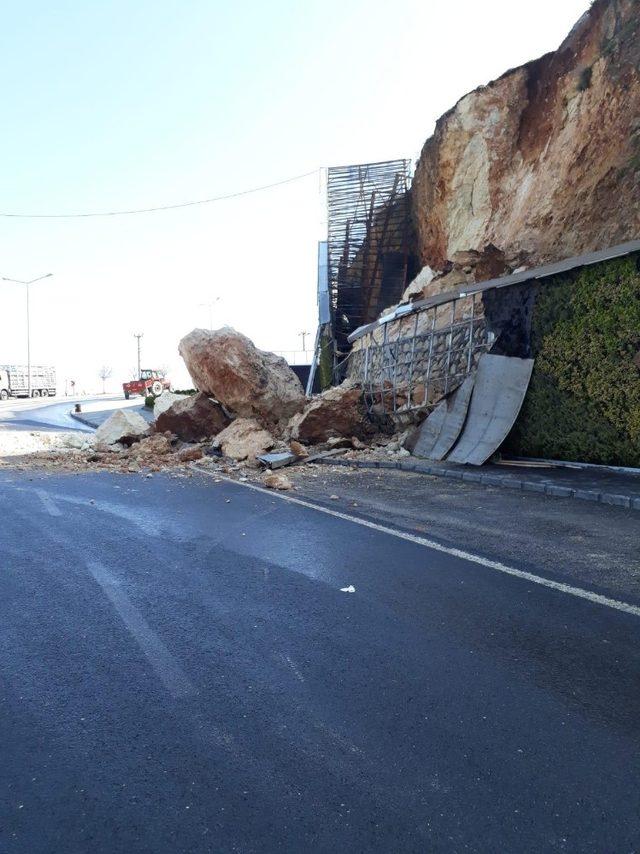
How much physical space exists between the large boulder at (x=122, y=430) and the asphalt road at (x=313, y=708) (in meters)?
11.3

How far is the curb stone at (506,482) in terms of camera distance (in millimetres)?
7746

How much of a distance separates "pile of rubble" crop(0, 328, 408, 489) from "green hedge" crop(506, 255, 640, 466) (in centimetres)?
317

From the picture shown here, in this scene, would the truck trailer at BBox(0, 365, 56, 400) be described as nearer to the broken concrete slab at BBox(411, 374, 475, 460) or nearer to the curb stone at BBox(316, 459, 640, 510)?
the curb stone at BBox(316, 459, 640, 510)

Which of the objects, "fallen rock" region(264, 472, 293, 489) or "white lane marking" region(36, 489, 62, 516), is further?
"fallen rock" region(264, 472, 293, 489)

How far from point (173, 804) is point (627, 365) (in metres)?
8.99

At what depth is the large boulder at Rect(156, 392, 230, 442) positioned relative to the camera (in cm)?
1605

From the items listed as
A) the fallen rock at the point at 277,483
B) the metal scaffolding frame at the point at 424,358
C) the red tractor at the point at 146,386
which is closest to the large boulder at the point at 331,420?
the metal scaffolding frame at the point at 424,358

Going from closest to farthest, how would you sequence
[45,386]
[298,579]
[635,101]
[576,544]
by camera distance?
[298,579] < [576,544] < [635,101] < [45,386]

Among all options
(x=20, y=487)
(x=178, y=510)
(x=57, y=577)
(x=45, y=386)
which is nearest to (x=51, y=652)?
(x=57, y=577)

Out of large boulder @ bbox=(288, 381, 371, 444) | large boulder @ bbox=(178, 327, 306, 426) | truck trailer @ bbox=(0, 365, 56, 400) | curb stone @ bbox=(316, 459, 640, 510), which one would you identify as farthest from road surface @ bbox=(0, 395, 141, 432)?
curb stone @ bbox=(316, 459, 640, 510)

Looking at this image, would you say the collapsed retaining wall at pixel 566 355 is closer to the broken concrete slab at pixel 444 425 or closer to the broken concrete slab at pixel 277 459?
the broken concrete slab at pixel 444 425

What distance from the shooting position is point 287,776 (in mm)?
2389

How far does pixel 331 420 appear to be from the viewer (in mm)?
14273

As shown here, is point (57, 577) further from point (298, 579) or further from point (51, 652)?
point (298, 579)
